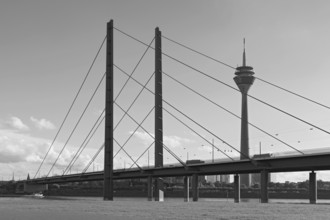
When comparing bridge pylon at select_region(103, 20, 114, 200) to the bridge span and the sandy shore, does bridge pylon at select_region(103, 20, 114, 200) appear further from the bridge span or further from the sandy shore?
the sandy shore

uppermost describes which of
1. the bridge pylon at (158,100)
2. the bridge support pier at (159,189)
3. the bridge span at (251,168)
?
the bridge pylon at (158,100)

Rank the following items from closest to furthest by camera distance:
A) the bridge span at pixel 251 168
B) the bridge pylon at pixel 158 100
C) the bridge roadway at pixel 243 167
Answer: the bridge roadway at pixel 243 167, the bridge span at pixel 251 168, the bridge pylon at pixel 158 100

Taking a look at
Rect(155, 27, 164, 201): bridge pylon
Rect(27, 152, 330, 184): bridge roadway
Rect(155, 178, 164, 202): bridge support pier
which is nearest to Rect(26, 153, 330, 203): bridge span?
Rect(27, 152, 330, 184): bridge roadway

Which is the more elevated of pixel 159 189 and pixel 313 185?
pixel 313 185

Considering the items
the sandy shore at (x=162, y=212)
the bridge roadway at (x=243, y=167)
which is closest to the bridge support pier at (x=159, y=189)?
the bridge roadway at (x=243, y=167)

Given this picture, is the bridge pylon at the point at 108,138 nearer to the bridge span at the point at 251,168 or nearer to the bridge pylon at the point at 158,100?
the bridge pylon at the point at 158,100

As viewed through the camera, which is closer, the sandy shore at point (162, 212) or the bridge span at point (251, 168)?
the sandy shore at point (162, 212)

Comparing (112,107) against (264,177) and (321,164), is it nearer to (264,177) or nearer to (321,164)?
(264,177)

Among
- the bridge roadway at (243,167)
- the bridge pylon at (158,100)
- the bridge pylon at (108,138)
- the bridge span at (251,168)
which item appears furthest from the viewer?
the bridge pylon at (158,100)

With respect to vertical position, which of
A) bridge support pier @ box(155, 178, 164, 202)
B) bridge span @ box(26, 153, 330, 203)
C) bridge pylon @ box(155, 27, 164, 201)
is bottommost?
bridge support pier @ box(155, 178, 164, 202)

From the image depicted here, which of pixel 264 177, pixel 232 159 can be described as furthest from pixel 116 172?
pixel 264 177

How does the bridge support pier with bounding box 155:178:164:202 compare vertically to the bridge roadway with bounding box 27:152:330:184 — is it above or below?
below

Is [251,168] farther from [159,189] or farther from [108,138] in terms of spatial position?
[159,189]

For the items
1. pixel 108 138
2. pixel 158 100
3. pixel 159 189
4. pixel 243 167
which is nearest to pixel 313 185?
pixel 243 167
